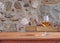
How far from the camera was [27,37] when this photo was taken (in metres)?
2.21

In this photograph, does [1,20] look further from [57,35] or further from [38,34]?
[57,35]

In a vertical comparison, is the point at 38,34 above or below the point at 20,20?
below

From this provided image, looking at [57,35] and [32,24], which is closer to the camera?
[57,35]

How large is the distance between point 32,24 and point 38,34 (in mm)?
342

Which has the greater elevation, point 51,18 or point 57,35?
point 51,18

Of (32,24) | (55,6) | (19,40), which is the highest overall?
(55,6)

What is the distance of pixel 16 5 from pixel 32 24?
41cm

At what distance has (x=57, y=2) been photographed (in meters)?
2.53

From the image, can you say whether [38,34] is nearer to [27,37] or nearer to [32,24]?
[27,37]

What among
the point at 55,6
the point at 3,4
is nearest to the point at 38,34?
the point at 55,6

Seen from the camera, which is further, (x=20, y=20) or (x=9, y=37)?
(x=20, y=20)

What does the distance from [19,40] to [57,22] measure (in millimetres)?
693

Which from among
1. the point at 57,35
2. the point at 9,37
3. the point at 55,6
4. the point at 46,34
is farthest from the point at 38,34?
the point at 55,6

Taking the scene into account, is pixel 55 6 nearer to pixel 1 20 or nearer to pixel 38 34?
pixel 38 34
